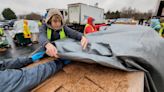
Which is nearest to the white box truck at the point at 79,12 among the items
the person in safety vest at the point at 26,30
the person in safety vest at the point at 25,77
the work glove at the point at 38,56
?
the person in safety vest at the point at 26,30

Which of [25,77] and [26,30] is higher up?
[25,77]

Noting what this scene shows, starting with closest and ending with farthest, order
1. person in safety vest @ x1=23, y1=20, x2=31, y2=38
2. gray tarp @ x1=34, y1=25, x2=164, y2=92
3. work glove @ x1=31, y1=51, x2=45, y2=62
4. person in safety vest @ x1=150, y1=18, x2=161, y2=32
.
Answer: gray tarp @ x1=34, y1=25, x2=164, y2=92, work glove @ x1=31, y1=51, x2=45, y2=62, person in safety vest @ x1=150, y1=18, x2=161, y2=32, person in safety vest @ x1=23, y1=20, x2=31, y2=38

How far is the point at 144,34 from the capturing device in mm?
1598

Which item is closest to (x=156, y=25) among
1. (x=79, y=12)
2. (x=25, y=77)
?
(x=25, y=77)

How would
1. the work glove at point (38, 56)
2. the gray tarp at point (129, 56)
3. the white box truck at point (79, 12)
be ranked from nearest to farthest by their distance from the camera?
1. the gray tarp at point (129, 56)
2. the work glove at point (38, 56)
3. the white box truck at point (79, 12)

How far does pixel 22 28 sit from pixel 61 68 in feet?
26.6

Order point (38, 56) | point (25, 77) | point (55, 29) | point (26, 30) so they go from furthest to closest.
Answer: point (26, 30)
point (55, 29)
point (38, 56)
point (25, 77)

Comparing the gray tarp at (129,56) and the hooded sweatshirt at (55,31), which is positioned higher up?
the hooded sweatshirt at (55,31)

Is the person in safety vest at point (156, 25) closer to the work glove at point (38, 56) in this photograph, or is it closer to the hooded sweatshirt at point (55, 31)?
the hooded sweatshirt at point (55, 31)

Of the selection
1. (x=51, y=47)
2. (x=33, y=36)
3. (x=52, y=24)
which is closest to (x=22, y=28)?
(x=33, y=36)

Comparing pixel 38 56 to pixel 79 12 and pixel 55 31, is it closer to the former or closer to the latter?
pixel 55 31

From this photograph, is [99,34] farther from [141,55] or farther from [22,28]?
[22,28]

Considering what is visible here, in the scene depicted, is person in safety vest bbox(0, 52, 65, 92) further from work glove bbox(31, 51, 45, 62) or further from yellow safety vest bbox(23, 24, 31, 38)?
yellow safety vest bbox(23, 24, 31, 38)

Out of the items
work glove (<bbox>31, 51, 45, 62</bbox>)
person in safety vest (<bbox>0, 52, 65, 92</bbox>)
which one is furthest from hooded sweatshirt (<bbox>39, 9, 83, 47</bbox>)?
person in safety vest (<bbox>0, 52, 65, 92</bbox>)
